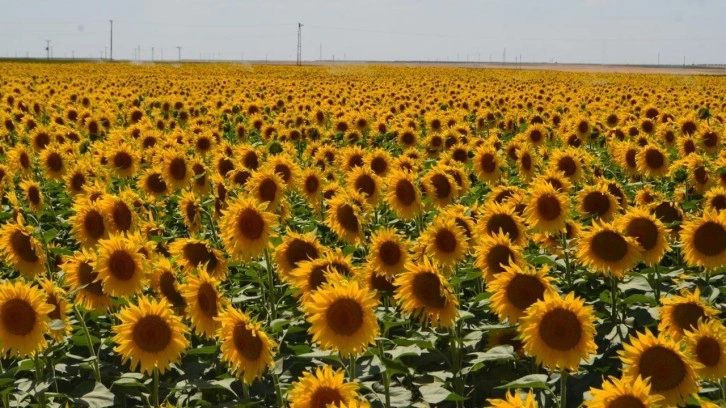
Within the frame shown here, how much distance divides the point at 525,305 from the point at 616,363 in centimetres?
121

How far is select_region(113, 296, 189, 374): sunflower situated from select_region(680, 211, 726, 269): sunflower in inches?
153

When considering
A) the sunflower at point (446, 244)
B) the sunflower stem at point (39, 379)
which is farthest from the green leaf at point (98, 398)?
the sunflower at point (446, 244)

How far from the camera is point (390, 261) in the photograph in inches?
220

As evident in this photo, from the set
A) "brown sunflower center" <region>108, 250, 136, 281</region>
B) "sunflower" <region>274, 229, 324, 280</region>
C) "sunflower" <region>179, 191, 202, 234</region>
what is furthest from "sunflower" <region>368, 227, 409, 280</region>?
"sunflower" <region>179, 191, 202, 234</region>

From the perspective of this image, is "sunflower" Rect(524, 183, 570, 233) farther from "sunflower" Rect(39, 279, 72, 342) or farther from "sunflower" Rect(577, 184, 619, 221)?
"sunflower" Rect(39, 279, 72, 342)

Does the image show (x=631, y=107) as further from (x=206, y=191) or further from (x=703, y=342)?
(x=703, y=342)

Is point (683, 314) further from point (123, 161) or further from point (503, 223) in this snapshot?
point (123, 161)

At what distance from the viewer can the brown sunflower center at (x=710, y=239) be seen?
581 cm

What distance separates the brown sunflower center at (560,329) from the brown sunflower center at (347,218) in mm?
2808

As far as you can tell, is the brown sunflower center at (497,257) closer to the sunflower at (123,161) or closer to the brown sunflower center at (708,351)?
the brown sunflower center at (708,351)

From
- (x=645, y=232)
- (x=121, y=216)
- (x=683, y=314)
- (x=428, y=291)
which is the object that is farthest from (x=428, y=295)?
(x=121, y=216)

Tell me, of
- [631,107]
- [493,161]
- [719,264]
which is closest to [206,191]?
[493,161]

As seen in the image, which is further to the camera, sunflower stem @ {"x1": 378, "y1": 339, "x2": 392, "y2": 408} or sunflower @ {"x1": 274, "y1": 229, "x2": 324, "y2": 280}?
sunflower @ {"x1": 274, "y1": 229, "x2": 324, "y2": 280}

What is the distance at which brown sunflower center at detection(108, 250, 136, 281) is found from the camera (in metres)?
5.25
